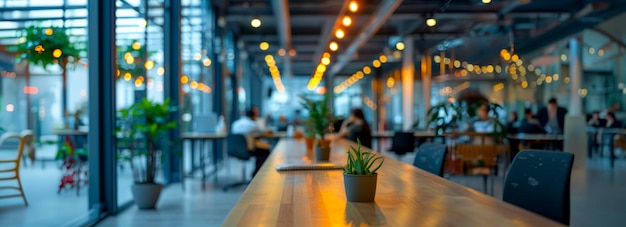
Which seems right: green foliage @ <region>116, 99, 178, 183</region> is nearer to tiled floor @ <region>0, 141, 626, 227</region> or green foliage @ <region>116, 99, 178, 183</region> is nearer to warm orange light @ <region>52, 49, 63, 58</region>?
tiled floor @ <region>0, 141, 626, 227</region>

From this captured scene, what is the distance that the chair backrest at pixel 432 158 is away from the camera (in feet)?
11.5

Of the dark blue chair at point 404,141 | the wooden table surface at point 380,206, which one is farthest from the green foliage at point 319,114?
the dark blue chair at point 404,141

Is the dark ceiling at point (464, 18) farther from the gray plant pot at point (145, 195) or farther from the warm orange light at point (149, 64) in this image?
the gray plant pot at point (145, 195)

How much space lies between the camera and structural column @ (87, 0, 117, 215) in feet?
18.5

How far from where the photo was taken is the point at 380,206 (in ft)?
6.78

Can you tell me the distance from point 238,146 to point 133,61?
1.72 meters

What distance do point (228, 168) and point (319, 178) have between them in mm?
8598

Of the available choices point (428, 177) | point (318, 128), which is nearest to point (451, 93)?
point (318, 128)

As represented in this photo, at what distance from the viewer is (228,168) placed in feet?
37.4

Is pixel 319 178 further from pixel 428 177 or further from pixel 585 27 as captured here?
pixel 585 27

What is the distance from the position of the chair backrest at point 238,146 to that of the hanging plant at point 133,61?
4.67 ft

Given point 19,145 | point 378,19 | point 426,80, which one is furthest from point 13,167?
point 426,80

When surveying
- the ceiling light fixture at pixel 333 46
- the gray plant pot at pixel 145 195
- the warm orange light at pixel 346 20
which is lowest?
the gray plant pot at pixel 145 195

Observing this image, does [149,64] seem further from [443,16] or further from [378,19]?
[378,19]
